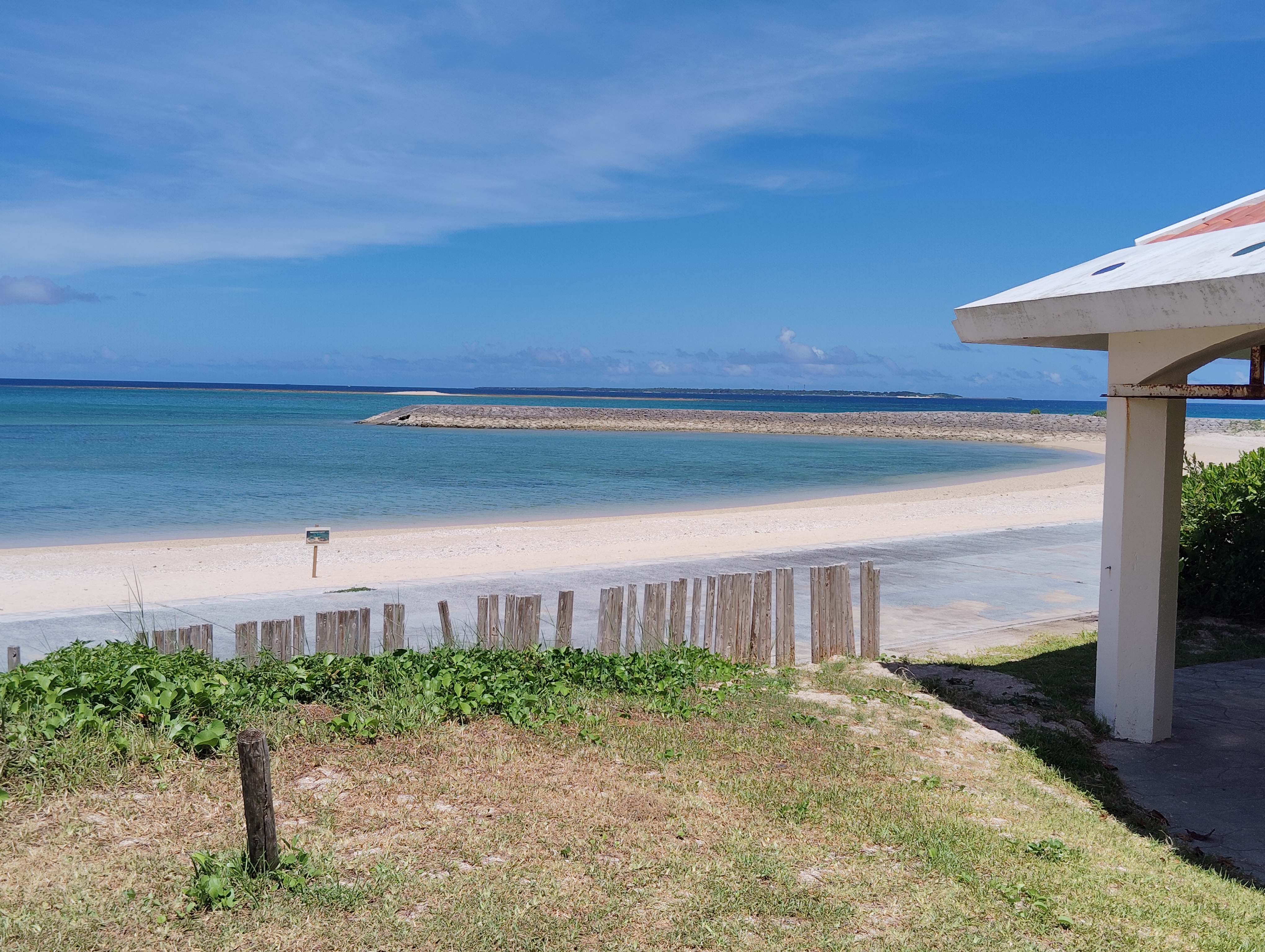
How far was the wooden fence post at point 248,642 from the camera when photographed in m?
7.17

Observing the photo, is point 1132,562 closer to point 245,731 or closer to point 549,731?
point 549,731

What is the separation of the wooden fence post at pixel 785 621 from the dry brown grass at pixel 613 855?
2222mm

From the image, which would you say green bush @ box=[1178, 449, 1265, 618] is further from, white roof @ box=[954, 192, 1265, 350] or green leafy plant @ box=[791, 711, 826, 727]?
green leafy plant @ box=[791, 711, 826, 727]

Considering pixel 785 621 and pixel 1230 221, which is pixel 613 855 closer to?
pixel 785 621

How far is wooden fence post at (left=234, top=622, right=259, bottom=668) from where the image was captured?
7168 mm

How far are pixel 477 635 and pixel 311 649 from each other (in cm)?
241

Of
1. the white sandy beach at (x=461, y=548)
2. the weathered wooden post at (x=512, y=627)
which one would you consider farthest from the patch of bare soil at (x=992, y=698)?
the white sandy beach at (x=461, y=548)

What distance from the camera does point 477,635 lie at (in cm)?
774

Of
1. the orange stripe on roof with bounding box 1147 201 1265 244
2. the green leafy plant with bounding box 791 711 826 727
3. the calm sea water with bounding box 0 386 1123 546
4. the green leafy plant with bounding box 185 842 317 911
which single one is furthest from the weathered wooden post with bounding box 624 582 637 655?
the calm sea water with bounding box 0 386 1123 546

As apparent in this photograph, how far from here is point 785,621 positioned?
27.8ft

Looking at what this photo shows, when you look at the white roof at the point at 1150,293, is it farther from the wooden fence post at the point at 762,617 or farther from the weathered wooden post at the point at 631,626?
the weathered wooden post at the point at 631,626

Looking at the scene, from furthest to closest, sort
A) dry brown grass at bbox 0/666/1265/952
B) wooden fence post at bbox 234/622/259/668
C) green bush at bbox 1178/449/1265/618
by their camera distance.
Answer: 1. green bush at bbox 1178/449/1265/618
2. wooden fence post at bbox 234/622/259/668
3. dry brown grass at bbox 0/666/1265/952

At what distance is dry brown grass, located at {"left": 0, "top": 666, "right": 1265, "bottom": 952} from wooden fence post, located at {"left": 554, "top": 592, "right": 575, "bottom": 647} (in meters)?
1.79

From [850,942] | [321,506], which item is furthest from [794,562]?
[321,506]
